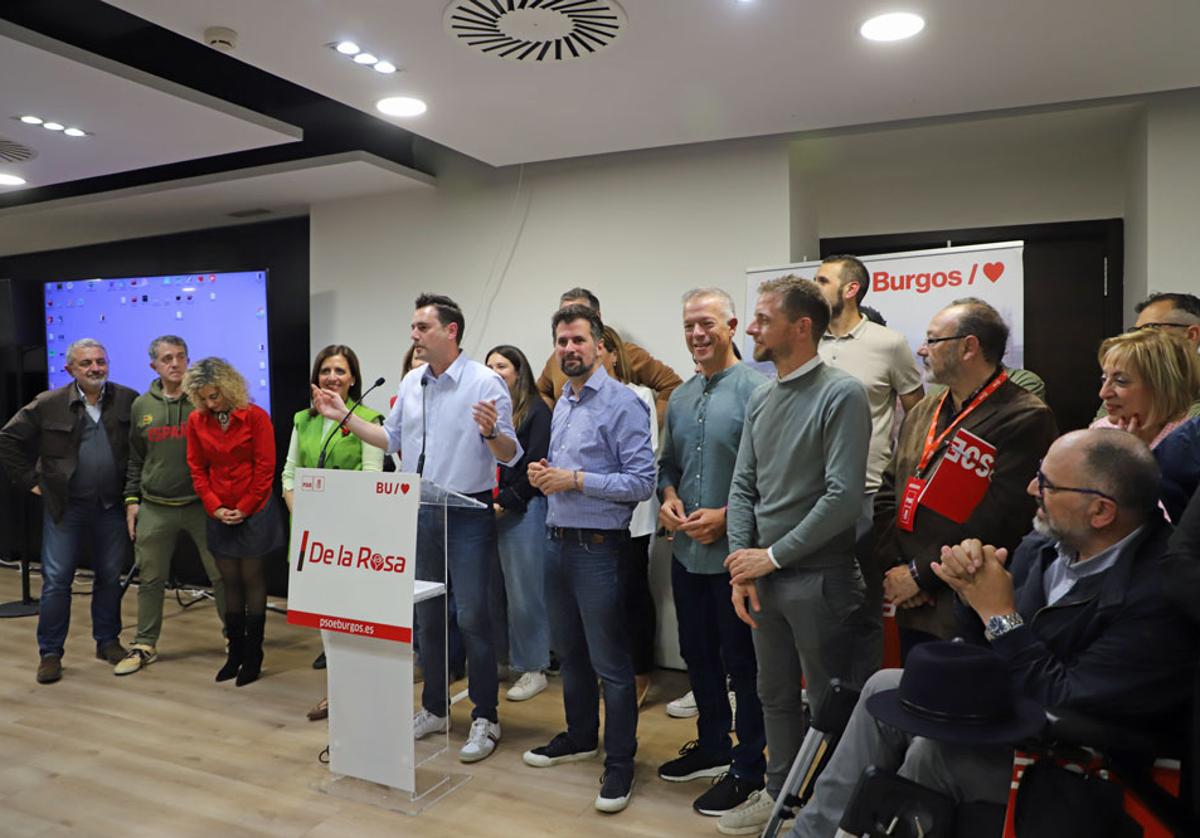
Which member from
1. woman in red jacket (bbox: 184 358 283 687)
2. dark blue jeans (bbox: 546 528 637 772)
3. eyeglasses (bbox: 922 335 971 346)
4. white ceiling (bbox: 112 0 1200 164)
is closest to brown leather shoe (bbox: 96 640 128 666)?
woman in red jacket (bbox: 184 358 283 687)

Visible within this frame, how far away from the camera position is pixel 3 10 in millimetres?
3049

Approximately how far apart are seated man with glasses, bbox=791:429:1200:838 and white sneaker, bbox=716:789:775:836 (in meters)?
0.71

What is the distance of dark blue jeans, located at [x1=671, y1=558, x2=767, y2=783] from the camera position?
9.12ft

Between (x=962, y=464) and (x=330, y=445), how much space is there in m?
2.98

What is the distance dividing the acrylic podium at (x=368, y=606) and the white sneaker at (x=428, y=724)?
15 cm

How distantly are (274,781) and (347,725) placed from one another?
1.29 ft

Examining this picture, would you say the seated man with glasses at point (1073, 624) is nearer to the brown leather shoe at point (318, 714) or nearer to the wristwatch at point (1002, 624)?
the wristwatch at point (1002, 624)

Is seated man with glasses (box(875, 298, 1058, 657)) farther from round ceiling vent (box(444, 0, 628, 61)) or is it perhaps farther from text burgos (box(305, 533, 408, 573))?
text burgos (box(305, 533, 408, 573))

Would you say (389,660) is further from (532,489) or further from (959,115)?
(959,115)

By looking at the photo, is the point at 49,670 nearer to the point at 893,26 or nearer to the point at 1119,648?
the point at 1119,648

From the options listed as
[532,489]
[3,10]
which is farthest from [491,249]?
[3,10]

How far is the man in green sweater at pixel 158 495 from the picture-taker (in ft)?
14.3

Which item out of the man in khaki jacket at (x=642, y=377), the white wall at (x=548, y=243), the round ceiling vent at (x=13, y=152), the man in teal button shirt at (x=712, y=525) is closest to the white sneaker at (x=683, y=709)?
the man in teal button shirt at (x=712, y=525)

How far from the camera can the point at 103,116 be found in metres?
3.78
